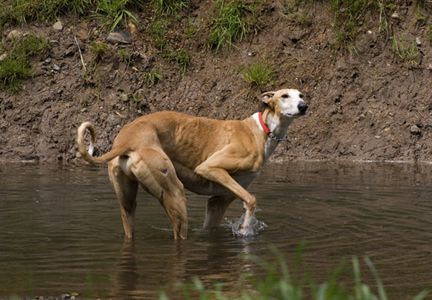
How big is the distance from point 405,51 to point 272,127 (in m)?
5.33

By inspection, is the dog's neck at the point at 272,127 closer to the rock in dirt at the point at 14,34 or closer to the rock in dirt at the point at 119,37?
the rock in dirt at the point at 119,37

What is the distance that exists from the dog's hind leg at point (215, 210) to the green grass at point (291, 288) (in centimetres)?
197

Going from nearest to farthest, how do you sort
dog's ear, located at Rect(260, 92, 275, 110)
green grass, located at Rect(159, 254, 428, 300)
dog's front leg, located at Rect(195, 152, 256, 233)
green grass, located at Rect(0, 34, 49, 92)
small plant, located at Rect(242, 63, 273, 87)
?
green grass, located at Rect(159, 254, 428, 300) < dog's front leg, located at Rect(195, 152, 256, 233) < dog's ear, located at Rect(260, 92, 275, 110) < green grass, located at Rect(0, 34, 49, 92) < small plant, located at Rect(242, 63, 273, 87)

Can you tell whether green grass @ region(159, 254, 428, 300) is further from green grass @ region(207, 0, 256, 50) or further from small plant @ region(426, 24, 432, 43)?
small plant @ region(426, 24, 432, 43)

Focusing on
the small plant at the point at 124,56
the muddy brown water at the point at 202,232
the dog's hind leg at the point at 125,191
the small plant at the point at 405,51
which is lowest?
the muddy brown water at the point at 202,232

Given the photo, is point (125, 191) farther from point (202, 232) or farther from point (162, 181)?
point (202, 232)

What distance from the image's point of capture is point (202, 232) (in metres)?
9.77

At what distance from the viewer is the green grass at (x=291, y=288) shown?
4.49 m

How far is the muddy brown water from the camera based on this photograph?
7492mm

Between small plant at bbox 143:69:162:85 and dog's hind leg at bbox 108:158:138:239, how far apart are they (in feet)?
19.0

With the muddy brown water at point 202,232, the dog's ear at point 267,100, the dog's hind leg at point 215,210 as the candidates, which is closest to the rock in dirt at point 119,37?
the muddy brown water at point 202,232

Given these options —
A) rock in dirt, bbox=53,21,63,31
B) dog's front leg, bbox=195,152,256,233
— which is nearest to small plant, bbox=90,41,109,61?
rock in dirt, bbox=53,21,63,31

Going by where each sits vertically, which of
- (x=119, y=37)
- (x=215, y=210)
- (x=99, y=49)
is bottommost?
(x=215, y=210)

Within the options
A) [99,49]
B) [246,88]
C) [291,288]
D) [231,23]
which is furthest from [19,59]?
[291,288]
